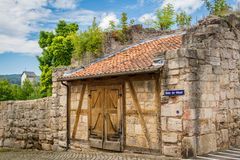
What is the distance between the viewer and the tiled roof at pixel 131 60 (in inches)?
354

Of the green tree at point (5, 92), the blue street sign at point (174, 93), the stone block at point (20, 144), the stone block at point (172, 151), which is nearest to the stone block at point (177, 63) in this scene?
the blue street sign at point (174, 93)

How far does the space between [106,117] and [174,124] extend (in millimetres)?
2421

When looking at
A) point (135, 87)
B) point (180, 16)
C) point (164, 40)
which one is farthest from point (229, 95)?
point (180, 16)

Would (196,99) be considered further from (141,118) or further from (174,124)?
(141,118)

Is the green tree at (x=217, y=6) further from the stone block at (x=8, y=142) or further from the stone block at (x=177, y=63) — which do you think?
the stone block at (x=8, y=142)

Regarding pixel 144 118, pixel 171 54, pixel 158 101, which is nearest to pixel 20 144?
pixel 144 118

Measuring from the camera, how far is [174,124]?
7941mm

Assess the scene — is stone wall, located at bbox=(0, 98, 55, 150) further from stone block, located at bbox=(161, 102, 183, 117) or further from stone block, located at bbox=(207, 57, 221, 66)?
stone block, located at bbox=(207, 57, 221, 66)

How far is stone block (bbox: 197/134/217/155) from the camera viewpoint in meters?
7.93

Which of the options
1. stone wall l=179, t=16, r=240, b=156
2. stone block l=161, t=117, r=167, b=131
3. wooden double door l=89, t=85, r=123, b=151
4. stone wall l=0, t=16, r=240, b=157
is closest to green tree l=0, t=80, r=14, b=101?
stone wall l=0, t=16, r=240, b=157

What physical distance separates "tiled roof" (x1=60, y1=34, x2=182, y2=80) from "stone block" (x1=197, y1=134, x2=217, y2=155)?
214 centimetres

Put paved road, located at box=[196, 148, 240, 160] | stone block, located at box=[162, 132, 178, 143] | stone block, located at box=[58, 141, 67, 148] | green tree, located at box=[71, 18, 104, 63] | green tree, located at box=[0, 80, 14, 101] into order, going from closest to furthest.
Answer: paved road, located at box=[196, 148, 240, 160] < stone block, located at box=[162, 132, 178, 143] < stone block, located at box=[58, 141, 67, 148] < green tree, located at box=[71, 18, 104, 63] < green tree, located at box=[0, 80, 14, 101]

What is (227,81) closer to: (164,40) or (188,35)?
(188,35)

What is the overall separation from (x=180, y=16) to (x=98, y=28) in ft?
12.3
